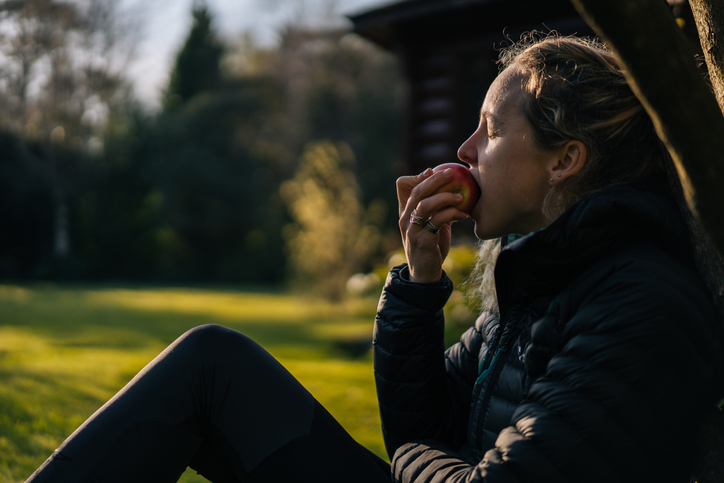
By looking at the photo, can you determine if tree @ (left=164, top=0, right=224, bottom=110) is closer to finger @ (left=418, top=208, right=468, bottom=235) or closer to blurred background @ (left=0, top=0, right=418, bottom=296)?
blurred background @ (left=0, top=0, right=418, bottom=296)

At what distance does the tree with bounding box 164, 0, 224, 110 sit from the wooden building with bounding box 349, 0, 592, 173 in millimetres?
16601

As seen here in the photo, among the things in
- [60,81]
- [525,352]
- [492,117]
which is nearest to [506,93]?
[492,117]

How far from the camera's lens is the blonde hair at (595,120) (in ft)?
4.23

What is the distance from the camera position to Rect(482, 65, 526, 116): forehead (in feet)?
4.51

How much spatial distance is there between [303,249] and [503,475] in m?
10.7

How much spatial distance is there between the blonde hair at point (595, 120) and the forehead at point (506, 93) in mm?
29

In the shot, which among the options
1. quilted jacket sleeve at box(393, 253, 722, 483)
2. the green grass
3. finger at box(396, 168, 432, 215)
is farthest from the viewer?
the green grass

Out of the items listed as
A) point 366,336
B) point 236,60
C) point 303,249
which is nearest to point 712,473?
point 366,336

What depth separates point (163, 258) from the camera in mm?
19406

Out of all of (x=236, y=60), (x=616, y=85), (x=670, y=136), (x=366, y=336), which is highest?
(x=236, y=60)

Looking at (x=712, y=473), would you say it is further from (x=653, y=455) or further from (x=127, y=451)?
(x=127, y=451)

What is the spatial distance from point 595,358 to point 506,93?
69 cm

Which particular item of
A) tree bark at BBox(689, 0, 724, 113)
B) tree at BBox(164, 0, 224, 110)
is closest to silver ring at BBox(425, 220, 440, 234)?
tree bark at BBox(689, 0, 724, 113)

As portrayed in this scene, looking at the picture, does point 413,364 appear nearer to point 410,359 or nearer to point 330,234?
point 410,359
